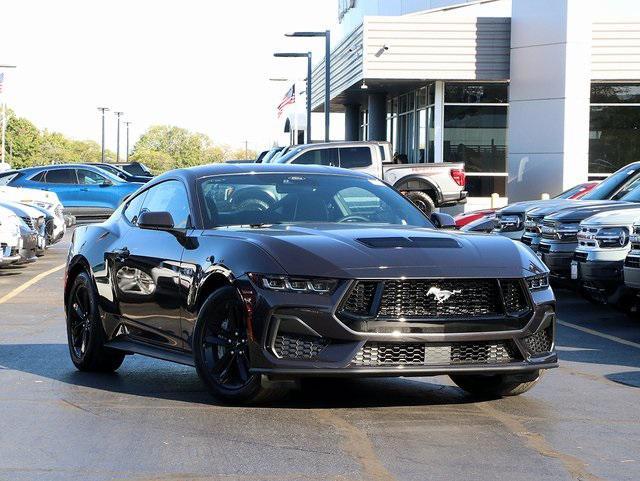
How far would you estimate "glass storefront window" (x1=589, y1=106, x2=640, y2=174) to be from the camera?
35.7m

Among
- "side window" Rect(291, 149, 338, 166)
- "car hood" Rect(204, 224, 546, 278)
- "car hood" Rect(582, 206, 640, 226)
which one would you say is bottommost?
"car hood" Rect(582, 206, 640, 226)

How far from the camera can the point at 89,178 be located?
33500mm

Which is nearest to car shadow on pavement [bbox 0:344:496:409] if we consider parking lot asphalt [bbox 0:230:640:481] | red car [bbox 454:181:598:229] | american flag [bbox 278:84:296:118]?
parking lot asphalt [bbox 0:230:640:481]

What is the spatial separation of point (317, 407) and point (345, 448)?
4.04 feet

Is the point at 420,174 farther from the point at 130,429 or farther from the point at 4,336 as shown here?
the point at 130,429

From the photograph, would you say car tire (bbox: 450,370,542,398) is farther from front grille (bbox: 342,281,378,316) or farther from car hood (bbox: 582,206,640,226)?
car hood (bbox: 582,206,640,226)

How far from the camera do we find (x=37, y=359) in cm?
997

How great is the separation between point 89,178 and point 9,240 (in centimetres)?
1553

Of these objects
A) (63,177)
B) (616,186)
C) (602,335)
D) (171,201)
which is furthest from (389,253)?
(63,177)

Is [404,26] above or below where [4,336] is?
above

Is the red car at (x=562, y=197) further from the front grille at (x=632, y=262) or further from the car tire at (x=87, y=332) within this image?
the car tire at (x=87, y=332)

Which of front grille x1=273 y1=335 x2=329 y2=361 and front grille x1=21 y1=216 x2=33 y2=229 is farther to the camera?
front grille x1=21 y1=216 x2=33 y2=229

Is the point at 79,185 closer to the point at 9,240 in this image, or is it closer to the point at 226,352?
the point at 9,240

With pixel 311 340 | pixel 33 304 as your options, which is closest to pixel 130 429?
pixel 311 340
